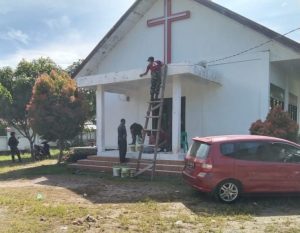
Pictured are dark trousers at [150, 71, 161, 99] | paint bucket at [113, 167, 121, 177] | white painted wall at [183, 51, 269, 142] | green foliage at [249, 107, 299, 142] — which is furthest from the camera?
white painted wall at [183, 51, 269, 142]

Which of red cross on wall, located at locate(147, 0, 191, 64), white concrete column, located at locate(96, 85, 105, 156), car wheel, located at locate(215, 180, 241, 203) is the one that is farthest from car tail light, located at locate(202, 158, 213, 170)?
red cross on wall, located at locate(147, 0, 191, 64)

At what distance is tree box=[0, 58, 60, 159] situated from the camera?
2466 centimetres

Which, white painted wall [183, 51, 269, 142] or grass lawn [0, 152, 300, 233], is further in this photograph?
white painted wall [183, 51, 269, 142]

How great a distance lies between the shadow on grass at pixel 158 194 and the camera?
9.22 meters

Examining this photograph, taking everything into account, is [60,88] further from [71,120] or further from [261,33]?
[261,33]

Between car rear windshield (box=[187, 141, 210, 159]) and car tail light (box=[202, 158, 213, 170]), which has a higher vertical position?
car rear windshield (box=[187, 141, 210, 159])

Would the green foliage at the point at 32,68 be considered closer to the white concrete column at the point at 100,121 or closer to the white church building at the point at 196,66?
the white church building at the point at 196,66

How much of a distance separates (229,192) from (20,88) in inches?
724

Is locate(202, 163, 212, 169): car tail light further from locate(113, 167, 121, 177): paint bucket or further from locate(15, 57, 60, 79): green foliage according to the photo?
locate(15, 57, 60, 79): green foliage

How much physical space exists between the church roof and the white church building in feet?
0.12

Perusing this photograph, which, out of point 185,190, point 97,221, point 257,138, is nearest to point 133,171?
point 185,190

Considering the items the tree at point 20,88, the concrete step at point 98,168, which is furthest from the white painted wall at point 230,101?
the tree at point 20,88

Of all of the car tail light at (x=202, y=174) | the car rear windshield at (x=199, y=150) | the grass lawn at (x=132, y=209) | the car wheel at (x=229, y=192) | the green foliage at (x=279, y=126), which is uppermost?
the green foliage at (x=279, y=126)

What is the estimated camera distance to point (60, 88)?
63.5 ft
